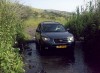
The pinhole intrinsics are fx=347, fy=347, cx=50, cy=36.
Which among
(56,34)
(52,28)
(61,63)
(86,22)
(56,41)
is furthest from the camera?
(86,22)

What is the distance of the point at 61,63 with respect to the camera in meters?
14.2

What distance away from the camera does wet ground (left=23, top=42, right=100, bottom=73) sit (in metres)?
12.5

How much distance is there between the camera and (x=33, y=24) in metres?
45.3

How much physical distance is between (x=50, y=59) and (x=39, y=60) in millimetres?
567

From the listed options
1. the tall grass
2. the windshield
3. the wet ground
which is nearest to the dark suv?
the wet ground

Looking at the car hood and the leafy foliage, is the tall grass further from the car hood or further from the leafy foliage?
the leafy foliage

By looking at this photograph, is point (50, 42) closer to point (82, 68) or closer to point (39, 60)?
point (39, 60)

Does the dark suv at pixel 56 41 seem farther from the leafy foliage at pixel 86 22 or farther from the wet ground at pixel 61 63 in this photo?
the leafy foliage at pixel 86 22

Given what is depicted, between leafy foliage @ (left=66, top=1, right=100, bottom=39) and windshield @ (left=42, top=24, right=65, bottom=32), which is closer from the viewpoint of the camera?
windshield @ (left=42, top=24, right=65, bottom=32)

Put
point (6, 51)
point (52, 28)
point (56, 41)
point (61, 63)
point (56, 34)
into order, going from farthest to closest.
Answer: point (52, 28)
point (56, 34)
point (56, 41)
point (61, 63)
point (6, 51)

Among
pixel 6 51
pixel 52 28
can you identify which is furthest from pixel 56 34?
pixel 6 51

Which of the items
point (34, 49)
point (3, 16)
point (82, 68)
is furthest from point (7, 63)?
point (34, 49)

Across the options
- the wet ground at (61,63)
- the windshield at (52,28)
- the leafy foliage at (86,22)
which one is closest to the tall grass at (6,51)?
the wet ground at (61,63)

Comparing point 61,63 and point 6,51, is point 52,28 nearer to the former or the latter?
point 61,63
